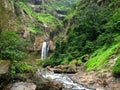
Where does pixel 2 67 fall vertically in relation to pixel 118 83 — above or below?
above

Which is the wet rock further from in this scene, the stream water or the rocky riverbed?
the rocky riverbed

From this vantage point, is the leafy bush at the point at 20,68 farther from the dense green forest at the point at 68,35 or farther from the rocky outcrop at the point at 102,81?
the rocky outcrop at the point at 102,81

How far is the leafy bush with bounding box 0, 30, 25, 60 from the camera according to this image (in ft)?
66.5

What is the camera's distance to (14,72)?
65.6 feet

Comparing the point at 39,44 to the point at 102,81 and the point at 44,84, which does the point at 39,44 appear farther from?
the point at 44,84

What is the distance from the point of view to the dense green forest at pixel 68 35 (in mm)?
21237

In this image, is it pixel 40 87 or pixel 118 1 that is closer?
pixel 40 87

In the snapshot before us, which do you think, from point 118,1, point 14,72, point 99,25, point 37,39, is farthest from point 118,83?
point 37,39

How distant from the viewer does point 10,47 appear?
2053cm

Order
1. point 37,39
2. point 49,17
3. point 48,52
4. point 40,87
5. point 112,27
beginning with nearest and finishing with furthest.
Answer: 1. point 40,87
2. point 112,27
3. point 48,52
4. point 37,39
5. point 49,17

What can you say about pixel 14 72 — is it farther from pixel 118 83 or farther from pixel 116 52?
pixel 116 52

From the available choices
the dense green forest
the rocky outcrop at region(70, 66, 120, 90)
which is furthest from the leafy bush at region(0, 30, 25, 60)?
the rocky outcrop at region(70, 66, 120, 90)

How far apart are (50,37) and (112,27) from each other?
220 ft

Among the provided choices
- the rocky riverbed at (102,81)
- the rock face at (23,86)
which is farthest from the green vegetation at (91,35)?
the rock face at (23,86)
